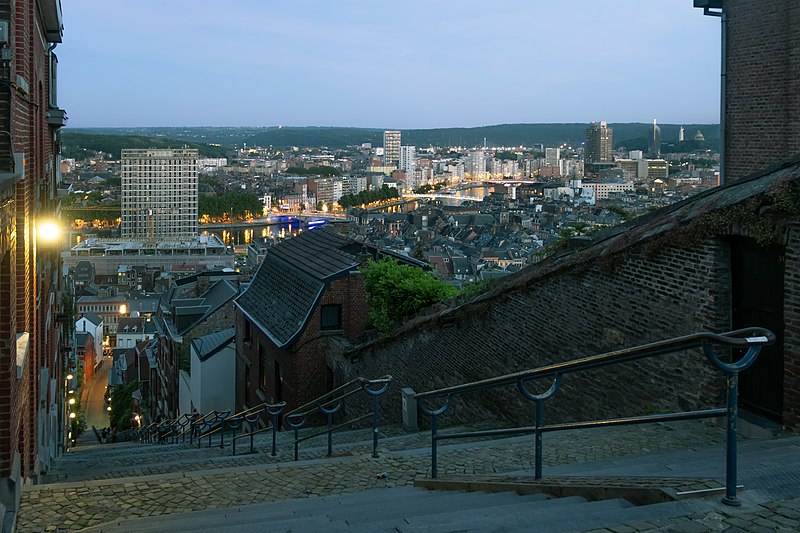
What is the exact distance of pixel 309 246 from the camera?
59.0 ft

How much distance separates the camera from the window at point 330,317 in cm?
1565

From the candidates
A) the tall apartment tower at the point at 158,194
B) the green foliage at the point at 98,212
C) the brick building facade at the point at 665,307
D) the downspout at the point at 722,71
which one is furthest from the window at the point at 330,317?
the green foliage at the point at 98,212

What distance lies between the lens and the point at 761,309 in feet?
23.9

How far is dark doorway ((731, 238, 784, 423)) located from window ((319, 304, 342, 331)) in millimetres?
9158

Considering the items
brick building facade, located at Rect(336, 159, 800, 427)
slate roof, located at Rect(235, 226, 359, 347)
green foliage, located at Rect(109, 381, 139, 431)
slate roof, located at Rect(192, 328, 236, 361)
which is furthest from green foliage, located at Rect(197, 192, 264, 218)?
brick building facade, located at Rect(336, 159, 800, 427)

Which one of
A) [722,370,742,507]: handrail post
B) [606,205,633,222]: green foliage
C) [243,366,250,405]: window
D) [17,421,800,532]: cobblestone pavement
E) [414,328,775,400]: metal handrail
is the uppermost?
[606,205,633,222]: green foliage

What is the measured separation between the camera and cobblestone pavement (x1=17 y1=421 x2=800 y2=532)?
658cm

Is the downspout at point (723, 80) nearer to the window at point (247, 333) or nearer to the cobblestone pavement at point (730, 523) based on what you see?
the window at point (247, 333)

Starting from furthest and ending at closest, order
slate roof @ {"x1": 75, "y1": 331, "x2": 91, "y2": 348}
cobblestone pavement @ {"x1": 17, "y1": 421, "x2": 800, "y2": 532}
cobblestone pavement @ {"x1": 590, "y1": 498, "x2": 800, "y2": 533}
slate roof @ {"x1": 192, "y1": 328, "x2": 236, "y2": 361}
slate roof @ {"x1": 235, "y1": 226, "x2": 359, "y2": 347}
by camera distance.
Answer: slate roof @ {"x1": 75, "y1": 331, "x2": 91, "y2": 348} < slate roof @ {"x1": 192, "y1": 328, "x2": 236, "y2": 361} < slate roof @ {"x1": 235, "y1": 226, "x2": 359, "y2": 347} < cobblestone pavement @ {"x1": 17, "y1": 421, "x2": 800, "y2": 532} < cobblestone pavement @ {"x1": 590, "y1": 498, "x2": 800, "y2": 533}

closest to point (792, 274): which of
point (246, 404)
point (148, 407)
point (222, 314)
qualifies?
point (246, 404)

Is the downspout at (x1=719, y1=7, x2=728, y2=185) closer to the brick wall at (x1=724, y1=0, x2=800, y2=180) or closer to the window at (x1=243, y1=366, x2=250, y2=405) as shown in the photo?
the brick wall at (x1=724, y1=0, x2=800, y2=180)

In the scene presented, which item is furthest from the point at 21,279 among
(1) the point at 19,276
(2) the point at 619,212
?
(2) the point at 619,212

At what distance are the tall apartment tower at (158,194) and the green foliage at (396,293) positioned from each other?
132611mm

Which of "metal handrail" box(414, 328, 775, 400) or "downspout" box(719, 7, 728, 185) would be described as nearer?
"metal handrail" box(414, 328, 775, 400)
